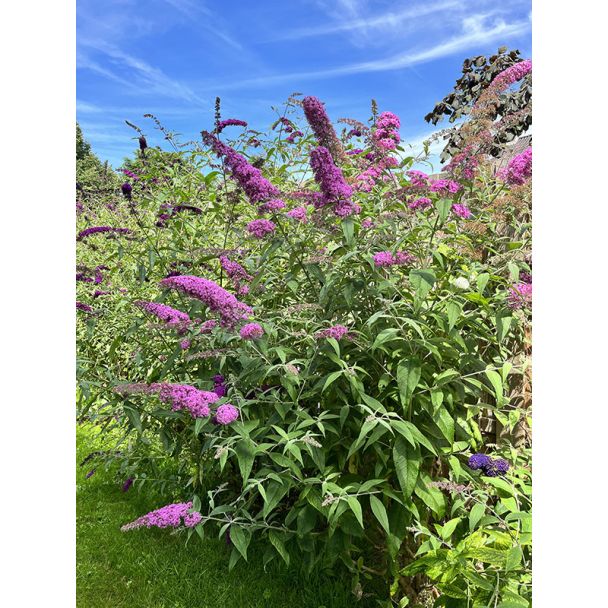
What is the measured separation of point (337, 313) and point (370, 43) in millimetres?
934

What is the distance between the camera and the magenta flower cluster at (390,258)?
59.5 inches

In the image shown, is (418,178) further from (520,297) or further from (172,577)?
(172,577)

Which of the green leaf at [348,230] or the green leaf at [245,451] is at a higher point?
the green leaf at [348,230]

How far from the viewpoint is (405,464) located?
149 cm

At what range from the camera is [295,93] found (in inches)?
81.4

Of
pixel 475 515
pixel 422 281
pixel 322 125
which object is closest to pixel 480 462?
pixel 475 515

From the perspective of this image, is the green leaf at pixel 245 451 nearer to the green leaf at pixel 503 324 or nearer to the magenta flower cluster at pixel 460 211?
the green leaf at pixel 503 324

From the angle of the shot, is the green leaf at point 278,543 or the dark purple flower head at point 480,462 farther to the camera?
the green leaf at point 278,543

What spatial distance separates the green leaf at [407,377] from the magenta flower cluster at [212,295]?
0.42 meters

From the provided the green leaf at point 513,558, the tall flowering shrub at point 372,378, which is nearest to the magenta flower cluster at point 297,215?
the tall flowering shrub at point 372,378

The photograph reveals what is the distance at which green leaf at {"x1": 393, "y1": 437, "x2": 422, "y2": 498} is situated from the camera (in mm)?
1478

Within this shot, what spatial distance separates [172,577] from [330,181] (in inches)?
59.4
